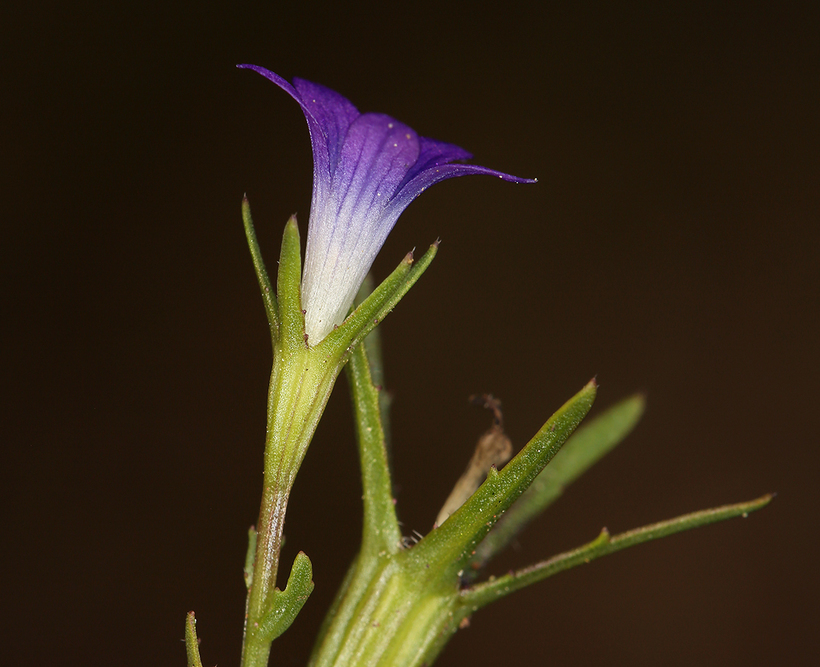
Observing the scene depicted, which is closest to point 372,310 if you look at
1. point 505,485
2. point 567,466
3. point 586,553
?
point 505,485

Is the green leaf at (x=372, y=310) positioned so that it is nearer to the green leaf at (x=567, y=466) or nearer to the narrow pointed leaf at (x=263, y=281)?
the narrow pointed leaf at (x=263, y=281)

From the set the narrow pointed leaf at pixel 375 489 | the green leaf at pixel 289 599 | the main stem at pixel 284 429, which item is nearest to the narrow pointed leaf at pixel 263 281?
the main stem at pixel 284 429

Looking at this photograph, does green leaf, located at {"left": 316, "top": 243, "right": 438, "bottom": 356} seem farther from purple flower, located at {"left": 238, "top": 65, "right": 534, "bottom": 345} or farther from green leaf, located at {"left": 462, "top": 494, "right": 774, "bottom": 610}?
green leaf, located at {"left": 462, "top": 494, "right": 774, "bottom": 610}

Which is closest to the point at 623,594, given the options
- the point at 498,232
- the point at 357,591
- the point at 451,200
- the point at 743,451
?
the point at 743,451

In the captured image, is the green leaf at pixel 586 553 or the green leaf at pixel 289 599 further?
the green leaf at pixel 586 553

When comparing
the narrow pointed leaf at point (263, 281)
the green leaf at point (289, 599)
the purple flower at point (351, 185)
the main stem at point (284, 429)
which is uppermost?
the purple flower at point (351, 185)

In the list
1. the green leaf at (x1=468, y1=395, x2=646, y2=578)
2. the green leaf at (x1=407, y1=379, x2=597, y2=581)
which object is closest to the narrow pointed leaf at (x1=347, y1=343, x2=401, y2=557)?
the green leaf at (x1=407, y1=379, x2=597, y2=581)

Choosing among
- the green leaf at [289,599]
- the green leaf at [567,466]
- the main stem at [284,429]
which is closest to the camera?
the green leaf at [289,599]
